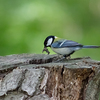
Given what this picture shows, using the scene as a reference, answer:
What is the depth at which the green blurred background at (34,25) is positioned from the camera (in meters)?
2.71

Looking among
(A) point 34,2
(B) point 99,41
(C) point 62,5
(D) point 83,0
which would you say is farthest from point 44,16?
(D) point 83,0

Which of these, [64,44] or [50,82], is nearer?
[50,82]

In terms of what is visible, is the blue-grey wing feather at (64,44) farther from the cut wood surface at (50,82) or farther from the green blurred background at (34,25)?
the cut wood surface at (50,82)

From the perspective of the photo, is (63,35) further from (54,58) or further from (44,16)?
(54,58)

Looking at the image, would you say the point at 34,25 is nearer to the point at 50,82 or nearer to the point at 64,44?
the point at 64,44

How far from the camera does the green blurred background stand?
2.71 meters

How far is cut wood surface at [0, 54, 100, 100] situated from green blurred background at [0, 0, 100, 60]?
3.23ft

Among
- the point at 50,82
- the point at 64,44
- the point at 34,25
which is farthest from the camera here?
the point at 34,25

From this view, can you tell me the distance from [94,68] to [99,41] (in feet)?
5.92

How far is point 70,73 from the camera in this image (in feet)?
5.27

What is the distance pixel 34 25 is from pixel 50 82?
1329mm

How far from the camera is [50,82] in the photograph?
158 centimetres

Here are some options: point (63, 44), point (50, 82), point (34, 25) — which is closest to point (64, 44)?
point (63, 44)

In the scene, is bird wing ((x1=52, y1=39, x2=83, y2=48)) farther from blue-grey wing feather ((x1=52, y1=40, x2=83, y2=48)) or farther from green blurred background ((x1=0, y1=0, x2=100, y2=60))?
green blurred background ((x1=0, y1=0, x2=100, y2=60))
